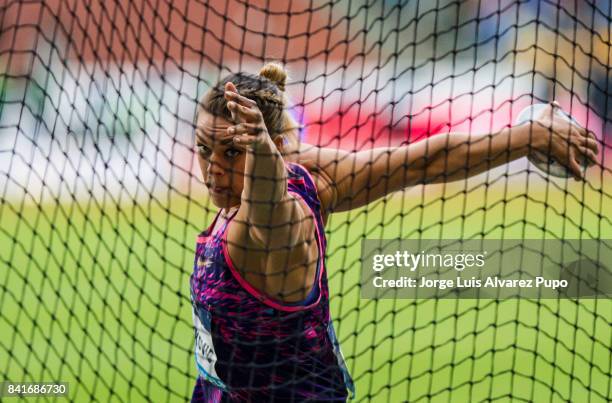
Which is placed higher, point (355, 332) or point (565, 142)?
point (565, 142)

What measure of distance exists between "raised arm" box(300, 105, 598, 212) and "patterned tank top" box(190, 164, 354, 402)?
190 millimetres

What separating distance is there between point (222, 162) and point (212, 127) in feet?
0.34

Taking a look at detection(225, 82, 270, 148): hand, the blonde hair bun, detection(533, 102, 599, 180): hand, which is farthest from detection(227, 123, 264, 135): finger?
detection(533, 102, 599, 180): hand

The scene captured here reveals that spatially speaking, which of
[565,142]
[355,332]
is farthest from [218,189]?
[355,332]

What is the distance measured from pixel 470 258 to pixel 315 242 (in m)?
3.29

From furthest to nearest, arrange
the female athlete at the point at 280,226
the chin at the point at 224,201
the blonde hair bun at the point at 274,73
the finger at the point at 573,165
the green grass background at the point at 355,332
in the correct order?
1. the green grass background at the point at 355,332
2. the blonde hair bun at the point at 274,73
3. the finger at the point at 573,165
4. the chin at the point at 224,201
5. the female athlete at the point at 280,226

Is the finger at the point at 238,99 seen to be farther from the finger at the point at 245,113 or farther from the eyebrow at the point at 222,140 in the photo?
the eyebrow at the point at 222,140

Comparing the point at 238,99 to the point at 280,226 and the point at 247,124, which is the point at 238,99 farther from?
the point at 280,226

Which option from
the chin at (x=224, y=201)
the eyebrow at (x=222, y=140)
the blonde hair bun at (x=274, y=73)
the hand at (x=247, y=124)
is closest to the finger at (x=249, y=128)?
the hand at (x=247, y=124)

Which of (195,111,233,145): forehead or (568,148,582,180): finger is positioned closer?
(195,111,233,145): forehead

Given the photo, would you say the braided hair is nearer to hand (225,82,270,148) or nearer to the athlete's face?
the athlete's face

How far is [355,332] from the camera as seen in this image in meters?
3.69

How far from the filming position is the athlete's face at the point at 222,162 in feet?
8.60

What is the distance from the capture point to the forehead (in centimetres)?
262
